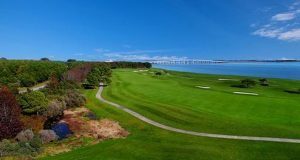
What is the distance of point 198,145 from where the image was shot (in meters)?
29.2

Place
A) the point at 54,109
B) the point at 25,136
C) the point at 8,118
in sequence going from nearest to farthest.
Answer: the point at 25,136
the point at 8,118
the point at 54,109

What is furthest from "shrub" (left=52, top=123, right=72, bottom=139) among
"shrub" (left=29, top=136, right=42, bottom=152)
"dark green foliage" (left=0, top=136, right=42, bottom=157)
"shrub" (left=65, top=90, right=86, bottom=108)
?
"shrub" (left=65, top=90, right=86, bottom=108)

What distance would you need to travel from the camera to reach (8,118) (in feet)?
111

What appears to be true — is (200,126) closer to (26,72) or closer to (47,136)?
(47,136)

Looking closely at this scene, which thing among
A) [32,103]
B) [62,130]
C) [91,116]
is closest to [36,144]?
[62,130]

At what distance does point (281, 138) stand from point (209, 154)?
337 inches

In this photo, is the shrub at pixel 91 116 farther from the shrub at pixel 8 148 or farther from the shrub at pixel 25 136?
the shrub at pixel 8 148

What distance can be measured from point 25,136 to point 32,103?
10052 millimetres

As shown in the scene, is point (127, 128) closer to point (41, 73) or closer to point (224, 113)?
point (224, 113)

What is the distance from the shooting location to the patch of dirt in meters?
34.9

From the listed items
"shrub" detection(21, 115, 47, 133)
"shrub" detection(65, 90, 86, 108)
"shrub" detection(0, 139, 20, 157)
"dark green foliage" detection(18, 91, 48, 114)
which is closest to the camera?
"shrub" detection(0, 139, 20, 157)

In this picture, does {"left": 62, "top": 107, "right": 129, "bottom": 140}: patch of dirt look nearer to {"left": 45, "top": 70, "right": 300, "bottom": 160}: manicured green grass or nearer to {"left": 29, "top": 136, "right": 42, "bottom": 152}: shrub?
{"left": 45, "top": 70, "right": 300, "bottom": 160}: manicured green grass

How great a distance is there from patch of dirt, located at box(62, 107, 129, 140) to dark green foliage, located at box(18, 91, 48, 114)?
3.61m

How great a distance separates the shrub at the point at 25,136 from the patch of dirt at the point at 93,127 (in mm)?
5024
